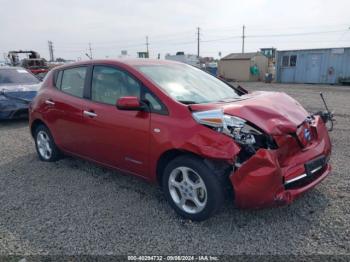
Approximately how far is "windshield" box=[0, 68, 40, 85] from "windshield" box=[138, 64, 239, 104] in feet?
21.2

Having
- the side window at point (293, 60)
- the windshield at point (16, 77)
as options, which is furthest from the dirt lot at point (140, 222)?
the side window at point (293, 60)

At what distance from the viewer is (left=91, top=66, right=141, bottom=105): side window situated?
3.35 m

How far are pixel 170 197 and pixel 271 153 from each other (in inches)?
45.0

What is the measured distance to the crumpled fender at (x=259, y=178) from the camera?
251cm

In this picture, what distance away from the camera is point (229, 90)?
392 cm

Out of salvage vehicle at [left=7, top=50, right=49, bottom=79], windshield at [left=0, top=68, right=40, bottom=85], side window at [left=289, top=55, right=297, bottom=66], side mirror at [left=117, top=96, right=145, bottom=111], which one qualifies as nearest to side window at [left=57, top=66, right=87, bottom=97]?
side mirror at [left=117, top=96, right=145, bottom=111]

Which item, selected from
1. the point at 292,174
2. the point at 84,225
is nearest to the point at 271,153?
the point at 292,174

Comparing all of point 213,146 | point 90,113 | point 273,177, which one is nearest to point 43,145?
point 90,113

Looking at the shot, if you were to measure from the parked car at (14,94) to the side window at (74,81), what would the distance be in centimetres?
408

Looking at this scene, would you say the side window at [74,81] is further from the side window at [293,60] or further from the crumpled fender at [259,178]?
the side window at [293,60]

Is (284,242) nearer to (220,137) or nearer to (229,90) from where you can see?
(220,137)

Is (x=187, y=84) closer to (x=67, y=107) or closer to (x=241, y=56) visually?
(x=67, y=107)

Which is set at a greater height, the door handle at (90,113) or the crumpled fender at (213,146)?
the door handle at (90,113)

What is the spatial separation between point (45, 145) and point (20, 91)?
3908 millimetres
